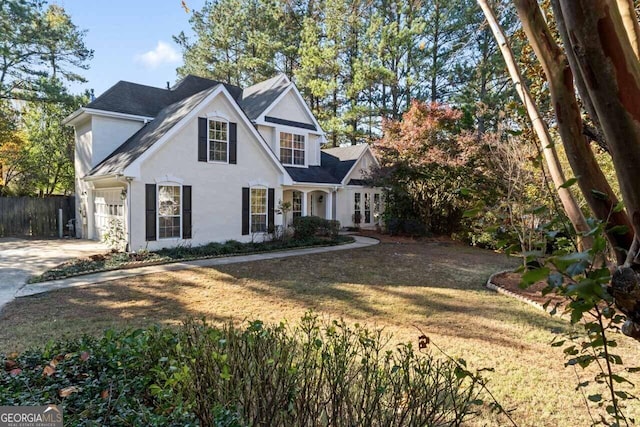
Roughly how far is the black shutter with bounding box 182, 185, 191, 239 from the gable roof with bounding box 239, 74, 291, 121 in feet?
19.1

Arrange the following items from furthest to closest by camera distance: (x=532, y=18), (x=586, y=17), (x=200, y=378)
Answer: (x=200, y=378) < (x=532, y=18) < (x=586, y=17)

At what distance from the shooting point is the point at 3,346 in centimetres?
482

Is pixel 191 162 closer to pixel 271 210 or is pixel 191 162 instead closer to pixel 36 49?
pixel 271 210

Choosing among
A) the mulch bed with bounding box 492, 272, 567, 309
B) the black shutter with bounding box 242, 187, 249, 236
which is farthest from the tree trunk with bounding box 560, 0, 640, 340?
the black shutter with bounding box 242, 187, 249, 236

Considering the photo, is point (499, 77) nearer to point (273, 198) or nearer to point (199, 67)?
point (273, 198)


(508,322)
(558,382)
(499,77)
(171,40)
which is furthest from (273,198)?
(171,40)

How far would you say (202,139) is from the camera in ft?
44.2

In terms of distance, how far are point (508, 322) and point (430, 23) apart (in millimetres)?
25423

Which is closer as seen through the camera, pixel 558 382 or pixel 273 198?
pixel 558 382

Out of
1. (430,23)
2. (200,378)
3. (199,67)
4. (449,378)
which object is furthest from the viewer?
(199,67)

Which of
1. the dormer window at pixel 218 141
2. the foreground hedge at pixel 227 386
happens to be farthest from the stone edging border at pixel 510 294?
the dormer window at pixel 218 141

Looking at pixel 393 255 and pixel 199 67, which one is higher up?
pixel 199 67

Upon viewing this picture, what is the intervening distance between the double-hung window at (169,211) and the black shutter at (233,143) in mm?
2450

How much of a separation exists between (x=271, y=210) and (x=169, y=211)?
172 inches
